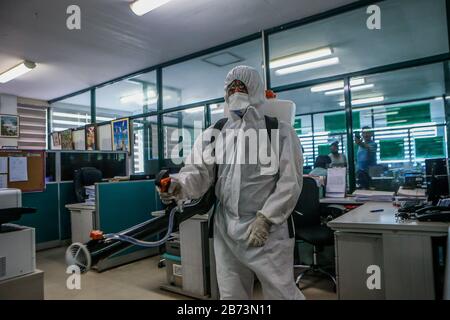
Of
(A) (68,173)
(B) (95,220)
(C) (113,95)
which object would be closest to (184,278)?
(B) (95,220)

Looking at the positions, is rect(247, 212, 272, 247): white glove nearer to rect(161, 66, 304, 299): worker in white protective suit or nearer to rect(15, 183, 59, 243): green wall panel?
rect(161, 66, 304, 299): worker in white protective suit

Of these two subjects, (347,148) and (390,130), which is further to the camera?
(390,130)

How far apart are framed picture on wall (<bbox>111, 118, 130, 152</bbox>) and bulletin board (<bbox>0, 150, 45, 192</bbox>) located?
1607 mm

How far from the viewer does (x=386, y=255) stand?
1699mm

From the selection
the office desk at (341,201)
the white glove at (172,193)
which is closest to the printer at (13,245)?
the white glove at (172,193)

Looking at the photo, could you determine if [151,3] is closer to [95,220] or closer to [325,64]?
[95,220]

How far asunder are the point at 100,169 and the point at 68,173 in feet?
1.49

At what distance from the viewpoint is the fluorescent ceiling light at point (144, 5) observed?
2.96 metres

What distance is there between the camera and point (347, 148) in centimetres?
344

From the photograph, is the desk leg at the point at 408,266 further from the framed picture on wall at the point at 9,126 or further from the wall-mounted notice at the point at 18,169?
the framed picture on wall at the point at 9,126

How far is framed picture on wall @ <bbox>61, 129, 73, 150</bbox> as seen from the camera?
21.6ft

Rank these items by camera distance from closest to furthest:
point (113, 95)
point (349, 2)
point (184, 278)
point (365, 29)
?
1. point (184, 278)
2. point (349, 2)
3. point (365, 29)
4. point (113, 95)

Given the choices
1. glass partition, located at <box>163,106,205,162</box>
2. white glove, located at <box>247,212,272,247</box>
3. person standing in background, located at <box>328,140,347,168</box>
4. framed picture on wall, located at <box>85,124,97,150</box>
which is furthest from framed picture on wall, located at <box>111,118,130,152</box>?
white glove, located at <box>247,212,272,247</box>

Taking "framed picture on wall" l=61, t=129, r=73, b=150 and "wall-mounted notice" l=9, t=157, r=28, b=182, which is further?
"framed picture on wall" l=61, t=129, r=73, b=150
